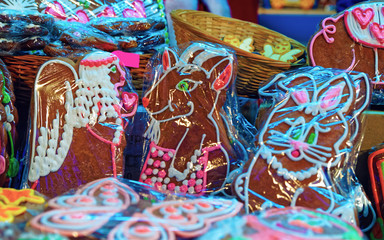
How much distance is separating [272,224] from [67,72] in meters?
0.83

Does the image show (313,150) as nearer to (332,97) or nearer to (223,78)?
(332,97)

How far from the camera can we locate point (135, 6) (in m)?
2.00

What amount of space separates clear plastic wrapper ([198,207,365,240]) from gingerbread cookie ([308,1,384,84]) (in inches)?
32.9

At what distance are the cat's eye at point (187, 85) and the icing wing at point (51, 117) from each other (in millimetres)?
336

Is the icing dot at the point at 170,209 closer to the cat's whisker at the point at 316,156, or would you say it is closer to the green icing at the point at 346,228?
the green icing at the point at 346,228

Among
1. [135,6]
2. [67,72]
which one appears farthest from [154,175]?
[135,6]

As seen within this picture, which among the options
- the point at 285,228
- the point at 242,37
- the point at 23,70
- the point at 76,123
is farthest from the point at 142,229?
the point at 242,37

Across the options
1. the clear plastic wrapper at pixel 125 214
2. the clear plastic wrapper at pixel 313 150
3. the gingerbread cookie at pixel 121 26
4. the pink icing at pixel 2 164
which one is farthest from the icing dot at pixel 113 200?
the gingerbread cookie at pixel 121 26

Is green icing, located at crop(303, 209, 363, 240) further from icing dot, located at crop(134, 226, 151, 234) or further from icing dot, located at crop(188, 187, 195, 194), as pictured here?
icing dot, located at crop(188, 187, 195, 194)

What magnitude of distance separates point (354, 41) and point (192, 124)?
0.71m

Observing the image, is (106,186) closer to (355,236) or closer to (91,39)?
(355,236)

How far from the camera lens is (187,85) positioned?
3.93ft

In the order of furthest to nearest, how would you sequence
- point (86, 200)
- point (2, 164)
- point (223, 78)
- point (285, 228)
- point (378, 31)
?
point (378, 31) < point (223, 78) < point (2, 164) < point (86, 200) < point (285, 228)

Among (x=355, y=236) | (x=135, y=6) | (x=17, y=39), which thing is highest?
(x=135, y=6)
